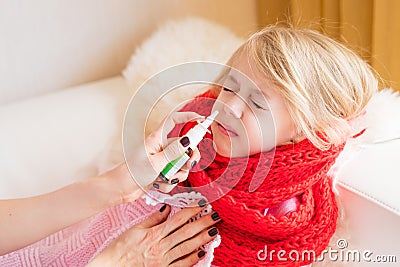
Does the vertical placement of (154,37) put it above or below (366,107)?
above

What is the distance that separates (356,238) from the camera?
3.81 ft

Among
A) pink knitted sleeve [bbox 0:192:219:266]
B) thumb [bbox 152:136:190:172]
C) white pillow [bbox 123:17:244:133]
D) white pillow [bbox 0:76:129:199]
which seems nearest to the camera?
thumb [bbox 152:136:190:172]

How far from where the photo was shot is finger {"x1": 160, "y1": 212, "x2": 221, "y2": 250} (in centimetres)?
109

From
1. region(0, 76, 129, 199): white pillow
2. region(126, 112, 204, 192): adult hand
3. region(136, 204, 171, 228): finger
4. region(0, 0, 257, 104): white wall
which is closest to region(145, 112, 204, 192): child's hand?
region(126, 112, 204, 192): adult hand

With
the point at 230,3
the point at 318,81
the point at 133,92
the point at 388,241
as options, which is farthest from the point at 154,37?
the point at 388,241

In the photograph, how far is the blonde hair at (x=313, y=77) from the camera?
41.0 inches

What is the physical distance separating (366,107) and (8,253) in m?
0.79

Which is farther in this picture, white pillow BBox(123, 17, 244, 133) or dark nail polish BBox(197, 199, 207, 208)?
white pillow BBox(123, 17, 244, 133)

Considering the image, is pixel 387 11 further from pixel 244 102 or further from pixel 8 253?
pixel 8 253

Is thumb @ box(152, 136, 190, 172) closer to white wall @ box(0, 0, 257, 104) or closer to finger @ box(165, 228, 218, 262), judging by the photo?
finger @ box(165, 228, 218, 262)

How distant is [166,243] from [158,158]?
19 cm

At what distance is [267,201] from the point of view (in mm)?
1080

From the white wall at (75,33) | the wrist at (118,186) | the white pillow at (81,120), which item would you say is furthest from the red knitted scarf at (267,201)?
the white wall at (75,33)

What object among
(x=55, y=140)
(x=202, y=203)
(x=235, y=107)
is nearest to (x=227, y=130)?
(x=235, y=107)
